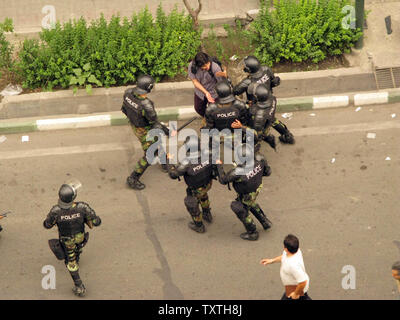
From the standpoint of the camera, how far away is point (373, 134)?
1098cm

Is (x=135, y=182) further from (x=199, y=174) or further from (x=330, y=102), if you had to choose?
(x=330, y=102)

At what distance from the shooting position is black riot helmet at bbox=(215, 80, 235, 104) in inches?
376

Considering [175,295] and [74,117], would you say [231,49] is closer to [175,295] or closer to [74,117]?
[74,117]

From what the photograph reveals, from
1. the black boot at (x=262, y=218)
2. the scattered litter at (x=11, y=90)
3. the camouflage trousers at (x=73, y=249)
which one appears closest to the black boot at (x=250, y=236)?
the black boot at (x=262, y=218)

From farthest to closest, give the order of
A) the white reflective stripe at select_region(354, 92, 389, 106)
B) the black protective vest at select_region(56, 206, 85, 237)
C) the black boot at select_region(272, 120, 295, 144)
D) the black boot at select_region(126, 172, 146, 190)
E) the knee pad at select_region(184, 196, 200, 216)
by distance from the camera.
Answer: the white reflective stripe at select_region(354, 92, 389, 106)
the black boot at select_region(272, 120, 295, 144)
the black boot at select_region(126, 172, 146, 190)
the knee pad at select_region(184, 196, 200, 216)
the black protective vest at select_region(56, 206, 85, 237)

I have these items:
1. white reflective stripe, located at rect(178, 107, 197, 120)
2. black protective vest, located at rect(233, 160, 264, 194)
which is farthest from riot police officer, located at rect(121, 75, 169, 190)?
black protective vest, located at rect(233, 160, 264, 194)

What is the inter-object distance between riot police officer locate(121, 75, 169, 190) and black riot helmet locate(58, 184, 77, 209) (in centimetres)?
192

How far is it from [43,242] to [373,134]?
515cm

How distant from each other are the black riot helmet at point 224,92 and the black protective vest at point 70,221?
8.34 ft

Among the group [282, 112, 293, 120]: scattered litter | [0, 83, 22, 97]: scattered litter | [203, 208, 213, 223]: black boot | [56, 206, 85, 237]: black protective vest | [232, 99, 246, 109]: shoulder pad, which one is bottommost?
[203, 208, 213, 223]: black boot

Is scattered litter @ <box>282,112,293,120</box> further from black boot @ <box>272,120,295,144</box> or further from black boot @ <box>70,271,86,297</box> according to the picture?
black boot @ <box>70,271,86,297</box>

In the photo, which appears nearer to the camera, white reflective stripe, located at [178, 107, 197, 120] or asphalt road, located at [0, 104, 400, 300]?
asphalt road, located at [0, 104, 400, 300]

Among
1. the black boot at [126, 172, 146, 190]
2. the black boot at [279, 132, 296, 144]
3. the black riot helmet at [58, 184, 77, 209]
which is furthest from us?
the black boot at [279, 132, 296, 144]

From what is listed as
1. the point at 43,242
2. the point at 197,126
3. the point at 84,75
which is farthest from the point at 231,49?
the point at 43,242
